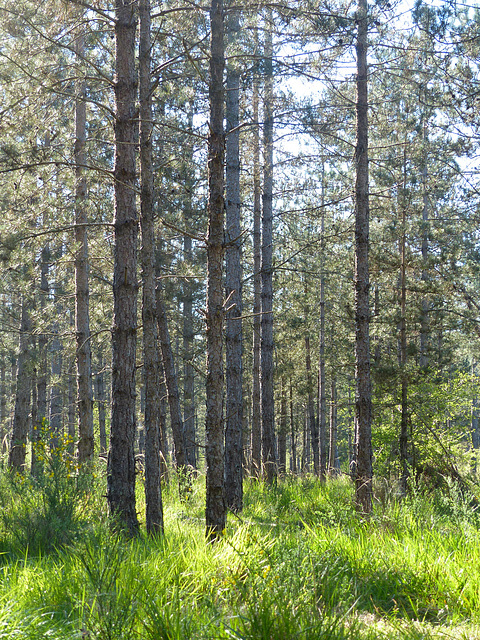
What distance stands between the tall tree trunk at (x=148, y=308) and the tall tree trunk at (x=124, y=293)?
0.14 meters

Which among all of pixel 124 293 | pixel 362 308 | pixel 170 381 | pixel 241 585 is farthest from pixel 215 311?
pixel 170 381

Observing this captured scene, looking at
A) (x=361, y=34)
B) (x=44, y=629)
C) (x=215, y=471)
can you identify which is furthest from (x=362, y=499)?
(x=361, y=34)

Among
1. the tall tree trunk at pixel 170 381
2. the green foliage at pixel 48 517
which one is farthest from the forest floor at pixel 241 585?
the tall tree trunk at pixel 170 381

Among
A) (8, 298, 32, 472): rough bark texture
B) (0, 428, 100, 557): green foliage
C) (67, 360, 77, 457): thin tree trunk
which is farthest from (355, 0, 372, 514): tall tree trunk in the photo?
(67, 360, 77, 457): thin tree trunk

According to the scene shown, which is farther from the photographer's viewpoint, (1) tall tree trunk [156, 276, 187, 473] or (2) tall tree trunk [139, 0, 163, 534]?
(1) tall tree trunk [156, 276, 187, 473]

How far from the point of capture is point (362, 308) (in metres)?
8.14

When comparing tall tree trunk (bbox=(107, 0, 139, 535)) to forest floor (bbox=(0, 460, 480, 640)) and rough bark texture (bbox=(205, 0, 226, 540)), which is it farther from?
rough bark texture (bbox=(205, 0, 226, 540))

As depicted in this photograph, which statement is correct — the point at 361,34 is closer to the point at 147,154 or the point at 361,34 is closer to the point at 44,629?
the point at 147,154

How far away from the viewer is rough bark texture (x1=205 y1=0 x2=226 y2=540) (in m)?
5.00

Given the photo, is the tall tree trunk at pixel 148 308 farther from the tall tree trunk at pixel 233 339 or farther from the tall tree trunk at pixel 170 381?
the tall tree trunk at pixel 170 381

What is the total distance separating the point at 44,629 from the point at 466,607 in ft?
8.75

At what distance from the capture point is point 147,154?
6.71 metres

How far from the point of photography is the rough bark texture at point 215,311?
5.00m

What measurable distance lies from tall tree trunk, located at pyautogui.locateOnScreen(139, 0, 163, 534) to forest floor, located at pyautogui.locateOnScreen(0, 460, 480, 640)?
1002 millimetres
